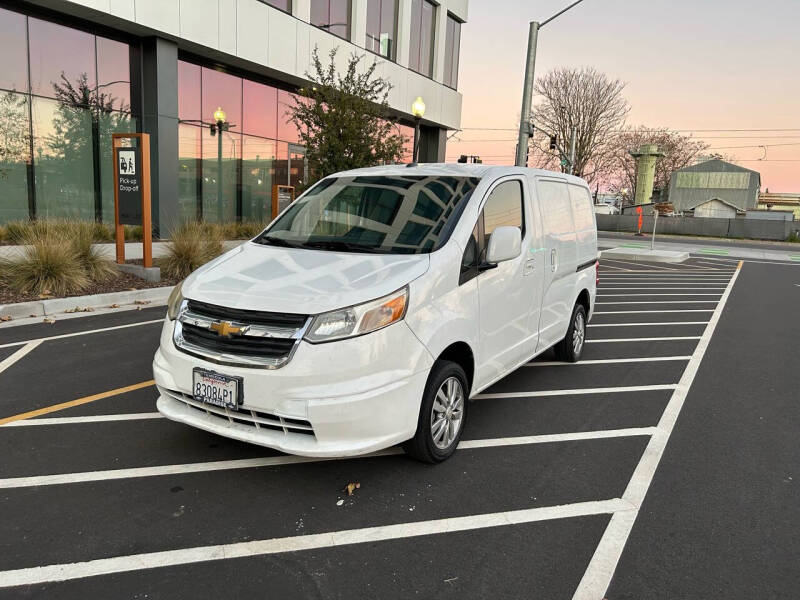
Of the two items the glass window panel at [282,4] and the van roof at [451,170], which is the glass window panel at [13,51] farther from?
the van roof at [451,170]

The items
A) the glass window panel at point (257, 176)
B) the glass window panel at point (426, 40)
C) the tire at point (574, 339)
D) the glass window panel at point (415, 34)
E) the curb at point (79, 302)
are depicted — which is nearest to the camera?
the tire at point (574, 339)

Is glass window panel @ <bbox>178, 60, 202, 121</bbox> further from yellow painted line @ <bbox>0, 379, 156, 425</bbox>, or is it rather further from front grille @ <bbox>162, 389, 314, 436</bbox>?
front grille @ <bbox>162, 389, 314, 436</bbox>

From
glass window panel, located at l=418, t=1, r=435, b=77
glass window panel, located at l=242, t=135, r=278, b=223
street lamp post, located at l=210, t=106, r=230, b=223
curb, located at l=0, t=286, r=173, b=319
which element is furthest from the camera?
glass window panel, located at l=418, t=1, r=435, b=77

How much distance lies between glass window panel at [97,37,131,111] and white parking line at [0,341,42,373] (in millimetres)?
12979

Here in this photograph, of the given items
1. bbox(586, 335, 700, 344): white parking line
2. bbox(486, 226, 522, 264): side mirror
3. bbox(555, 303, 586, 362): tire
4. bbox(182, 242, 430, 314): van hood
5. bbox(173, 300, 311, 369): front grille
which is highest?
bbox(486, 226, 522, 264): side mirror

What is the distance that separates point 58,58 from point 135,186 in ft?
27.7

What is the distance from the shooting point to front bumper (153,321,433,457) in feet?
10.9

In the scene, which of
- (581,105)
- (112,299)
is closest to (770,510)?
(112,299)

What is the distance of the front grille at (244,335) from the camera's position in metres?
3.39

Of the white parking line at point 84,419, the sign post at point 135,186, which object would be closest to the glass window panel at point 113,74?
the sign post at point 135,186

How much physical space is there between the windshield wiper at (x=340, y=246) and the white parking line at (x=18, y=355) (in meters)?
3.68

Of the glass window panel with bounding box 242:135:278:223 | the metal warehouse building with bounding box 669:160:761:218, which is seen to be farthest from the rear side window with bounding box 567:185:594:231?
the metal warehouse building with bounding box 669:160:761:218

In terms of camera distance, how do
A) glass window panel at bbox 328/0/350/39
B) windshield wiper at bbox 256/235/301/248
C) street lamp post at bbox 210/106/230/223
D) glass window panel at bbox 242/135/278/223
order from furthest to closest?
glass window panel at bbox 328/0/350/39, glass window panel at bbox 242/135/278/223, street lamp post at bbox 210/106/230/223, windshield wiper at bbox 256/235/301/248

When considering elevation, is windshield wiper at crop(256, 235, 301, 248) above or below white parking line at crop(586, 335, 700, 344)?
above
